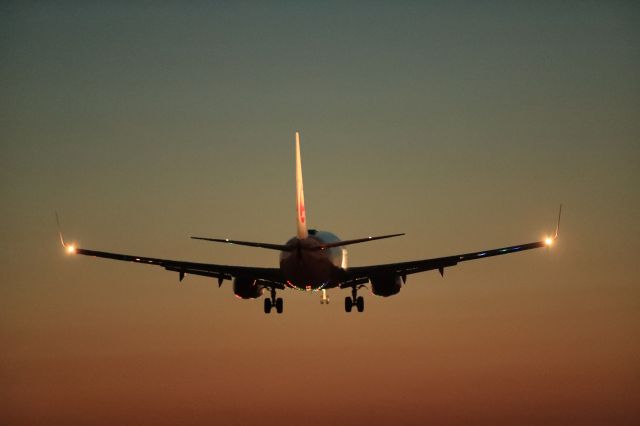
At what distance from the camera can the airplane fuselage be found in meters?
71.2

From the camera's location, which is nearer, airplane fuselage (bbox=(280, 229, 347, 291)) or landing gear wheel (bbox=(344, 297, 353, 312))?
airplane fuselage (bbox=(280, 229, 347, 291))

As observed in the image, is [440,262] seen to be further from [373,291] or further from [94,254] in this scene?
[94,254]

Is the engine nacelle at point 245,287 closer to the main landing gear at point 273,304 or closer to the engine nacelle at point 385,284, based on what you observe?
the main landing gear at point 273,304

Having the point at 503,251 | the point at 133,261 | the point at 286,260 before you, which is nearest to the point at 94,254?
the point at 133,261

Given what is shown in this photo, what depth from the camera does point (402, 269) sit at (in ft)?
264

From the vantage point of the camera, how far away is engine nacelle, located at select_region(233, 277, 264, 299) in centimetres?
7962

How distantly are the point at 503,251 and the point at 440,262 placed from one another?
189 inches

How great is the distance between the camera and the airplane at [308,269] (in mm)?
71688

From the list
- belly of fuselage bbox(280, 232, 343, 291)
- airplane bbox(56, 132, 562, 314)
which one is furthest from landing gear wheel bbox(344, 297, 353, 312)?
belly of fuselage bbox(280, 232, 343, 291)

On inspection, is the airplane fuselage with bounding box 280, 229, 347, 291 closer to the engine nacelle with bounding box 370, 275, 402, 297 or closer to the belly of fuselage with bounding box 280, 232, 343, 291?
the belly of fuselage with bounding box 280, 232, 343, 291

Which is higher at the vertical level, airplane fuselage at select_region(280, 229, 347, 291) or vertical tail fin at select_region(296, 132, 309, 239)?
vertical tail fin at select_region(296, 132, 309, 239)

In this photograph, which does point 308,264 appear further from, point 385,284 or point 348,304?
point 348,304

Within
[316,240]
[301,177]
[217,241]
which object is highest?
[301,177]

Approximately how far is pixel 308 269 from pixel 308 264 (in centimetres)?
36
